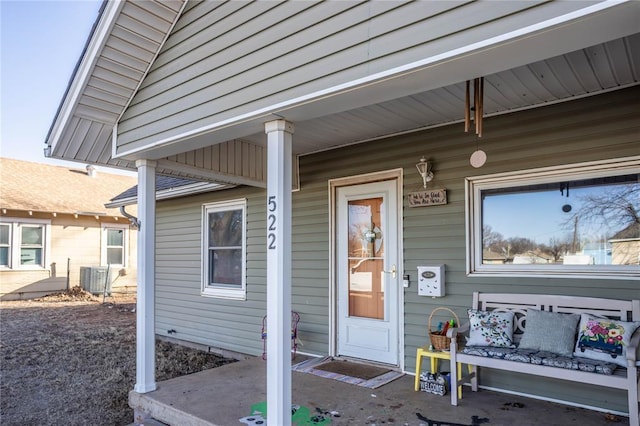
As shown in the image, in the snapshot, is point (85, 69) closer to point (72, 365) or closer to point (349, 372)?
point (349, 372)

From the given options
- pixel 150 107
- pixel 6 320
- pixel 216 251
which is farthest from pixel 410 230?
pixel 6 320

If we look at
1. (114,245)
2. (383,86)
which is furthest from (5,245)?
(383,86)

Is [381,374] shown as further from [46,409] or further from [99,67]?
[99,67]

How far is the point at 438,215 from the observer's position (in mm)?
4309

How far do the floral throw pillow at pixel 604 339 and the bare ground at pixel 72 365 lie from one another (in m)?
4.04

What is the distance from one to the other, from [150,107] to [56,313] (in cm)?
886

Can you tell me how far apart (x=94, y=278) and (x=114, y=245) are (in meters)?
1.76

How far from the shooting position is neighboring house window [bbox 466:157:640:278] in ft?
11.3

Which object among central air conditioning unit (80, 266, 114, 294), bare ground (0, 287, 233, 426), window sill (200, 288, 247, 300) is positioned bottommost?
bare ground (0, 287, 233, 426)

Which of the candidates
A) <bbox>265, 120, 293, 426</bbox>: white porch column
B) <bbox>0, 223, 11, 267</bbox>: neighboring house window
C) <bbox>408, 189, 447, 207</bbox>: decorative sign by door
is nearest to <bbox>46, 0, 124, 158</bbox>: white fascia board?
<bbox>265, 120, 293, 426</bbox>: white porch column

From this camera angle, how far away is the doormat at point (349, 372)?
4.21 m

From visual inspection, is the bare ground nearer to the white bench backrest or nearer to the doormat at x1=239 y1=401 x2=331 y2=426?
the doormat at x1=239 y1=401 x2=331 y2=426

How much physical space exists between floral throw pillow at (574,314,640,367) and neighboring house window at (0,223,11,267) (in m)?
14.2

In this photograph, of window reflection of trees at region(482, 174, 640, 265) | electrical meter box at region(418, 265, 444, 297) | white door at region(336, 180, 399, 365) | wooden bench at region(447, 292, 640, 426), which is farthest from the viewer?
white door at region(336, 180, 399, 365)
